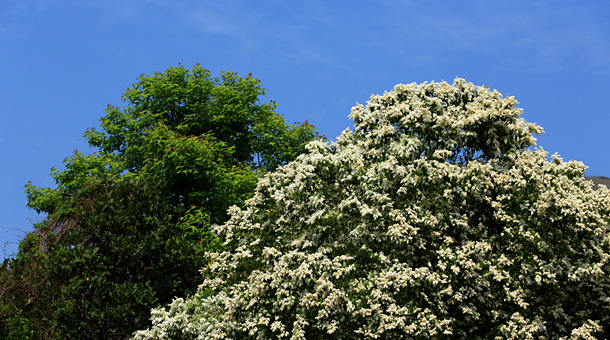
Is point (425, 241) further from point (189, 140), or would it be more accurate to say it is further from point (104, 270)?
point (189, 140)

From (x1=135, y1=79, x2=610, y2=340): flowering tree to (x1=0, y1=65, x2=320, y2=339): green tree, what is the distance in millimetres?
4899

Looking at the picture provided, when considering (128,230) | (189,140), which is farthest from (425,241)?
(189,140)

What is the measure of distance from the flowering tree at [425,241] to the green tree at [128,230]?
16.1 ft

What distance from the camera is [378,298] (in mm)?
17438

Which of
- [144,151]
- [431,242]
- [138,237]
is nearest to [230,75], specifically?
[144,151]

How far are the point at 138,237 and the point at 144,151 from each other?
15.3 metres

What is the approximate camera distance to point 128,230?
25.8 meters

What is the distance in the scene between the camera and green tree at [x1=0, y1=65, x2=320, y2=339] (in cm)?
2477

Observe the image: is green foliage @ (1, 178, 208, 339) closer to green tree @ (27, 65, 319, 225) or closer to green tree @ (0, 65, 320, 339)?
green tree @ (0, 65, 320, 339)

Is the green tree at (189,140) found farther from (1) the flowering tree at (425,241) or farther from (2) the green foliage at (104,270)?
(1) the flowering tree at (425,241)

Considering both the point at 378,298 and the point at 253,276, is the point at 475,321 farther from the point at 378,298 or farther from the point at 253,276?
the point at 253,276

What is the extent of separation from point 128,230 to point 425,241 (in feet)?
43.8

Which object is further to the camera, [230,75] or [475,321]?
[230,75]

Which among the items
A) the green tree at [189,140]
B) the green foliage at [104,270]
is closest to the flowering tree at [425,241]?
the green foliage at [104,270]
